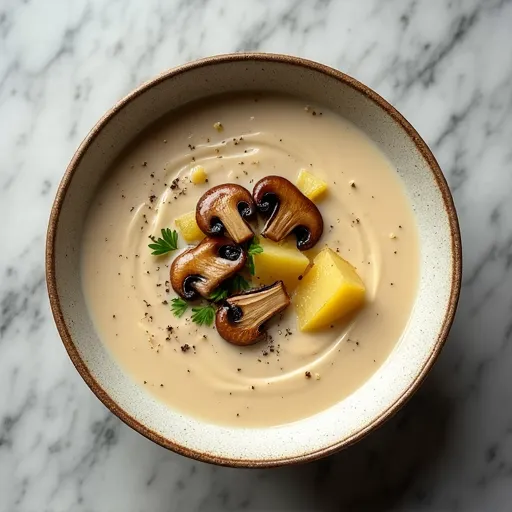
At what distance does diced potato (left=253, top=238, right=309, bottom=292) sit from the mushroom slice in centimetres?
4

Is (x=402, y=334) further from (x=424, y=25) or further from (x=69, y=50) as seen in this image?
(x=69, y=50)

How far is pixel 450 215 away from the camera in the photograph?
215cm

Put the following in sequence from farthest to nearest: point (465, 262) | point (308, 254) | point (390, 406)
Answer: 1. point (465, 262)
2. point (308, 254)
3. point (390, 406)

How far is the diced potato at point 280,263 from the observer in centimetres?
221

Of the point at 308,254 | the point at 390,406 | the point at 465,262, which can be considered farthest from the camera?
the point at 465,262

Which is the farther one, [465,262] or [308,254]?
[465,262]

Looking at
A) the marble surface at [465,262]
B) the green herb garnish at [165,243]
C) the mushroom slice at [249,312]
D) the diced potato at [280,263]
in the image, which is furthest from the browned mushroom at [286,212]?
the marble surface at [465,262]

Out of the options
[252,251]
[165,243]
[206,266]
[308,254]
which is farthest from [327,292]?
[165,243]

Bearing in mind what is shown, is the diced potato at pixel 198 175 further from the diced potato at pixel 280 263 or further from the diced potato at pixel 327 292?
the diced potato at pixel 327 292

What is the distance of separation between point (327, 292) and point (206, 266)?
14.0 inches

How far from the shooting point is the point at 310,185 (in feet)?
7.39

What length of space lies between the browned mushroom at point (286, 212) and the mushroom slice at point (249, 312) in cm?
A: 15

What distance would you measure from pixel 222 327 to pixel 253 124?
2.04ft

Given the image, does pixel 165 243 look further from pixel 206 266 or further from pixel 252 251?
pixel 252 251
